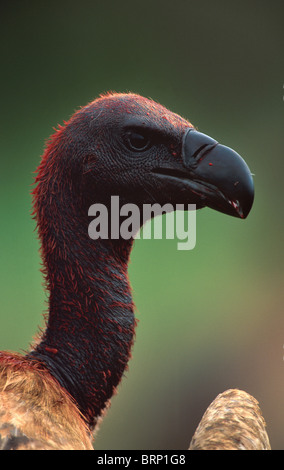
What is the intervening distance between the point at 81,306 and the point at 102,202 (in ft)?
0.93

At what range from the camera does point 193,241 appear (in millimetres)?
3002

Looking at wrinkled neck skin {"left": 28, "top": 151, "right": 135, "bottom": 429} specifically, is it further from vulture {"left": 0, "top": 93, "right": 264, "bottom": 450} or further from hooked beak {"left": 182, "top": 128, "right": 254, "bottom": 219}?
hooked beak {"left": 182, "top": 128, "right": 254, "bottom": 219}

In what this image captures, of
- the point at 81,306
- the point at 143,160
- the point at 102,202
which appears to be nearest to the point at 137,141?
the point at 143,160

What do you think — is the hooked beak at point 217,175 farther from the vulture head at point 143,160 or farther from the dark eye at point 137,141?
the dark eye at point 137,141

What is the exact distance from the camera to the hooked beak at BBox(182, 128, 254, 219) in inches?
52.7

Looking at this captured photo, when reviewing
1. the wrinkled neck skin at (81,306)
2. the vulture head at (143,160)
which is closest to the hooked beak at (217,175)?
the vulture head at (143,160)

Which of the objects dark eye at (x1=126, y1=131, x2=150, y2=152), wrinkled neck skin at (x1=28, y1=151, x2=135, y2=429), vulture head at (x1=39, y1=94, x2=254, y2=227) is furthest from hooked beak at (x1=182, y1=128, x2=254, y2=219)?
wrinkled neck skin at (x1=28, y1=151, x2=135, y2=429)

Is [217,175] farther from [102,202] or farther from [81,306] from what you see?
[81,306]

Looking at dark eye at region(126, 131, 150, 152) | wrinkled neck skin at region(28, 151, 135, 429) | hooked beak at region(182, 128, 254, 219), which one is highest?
dark eye at region(126, 131, 150, 152)

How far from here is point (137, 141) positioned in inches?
55.3

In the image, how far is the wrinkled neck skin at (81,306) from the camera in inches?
52.3

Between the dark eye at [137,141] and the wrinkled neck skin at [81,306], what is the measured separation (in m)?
0.20

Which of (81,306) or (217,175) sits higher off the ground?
(217,175)
